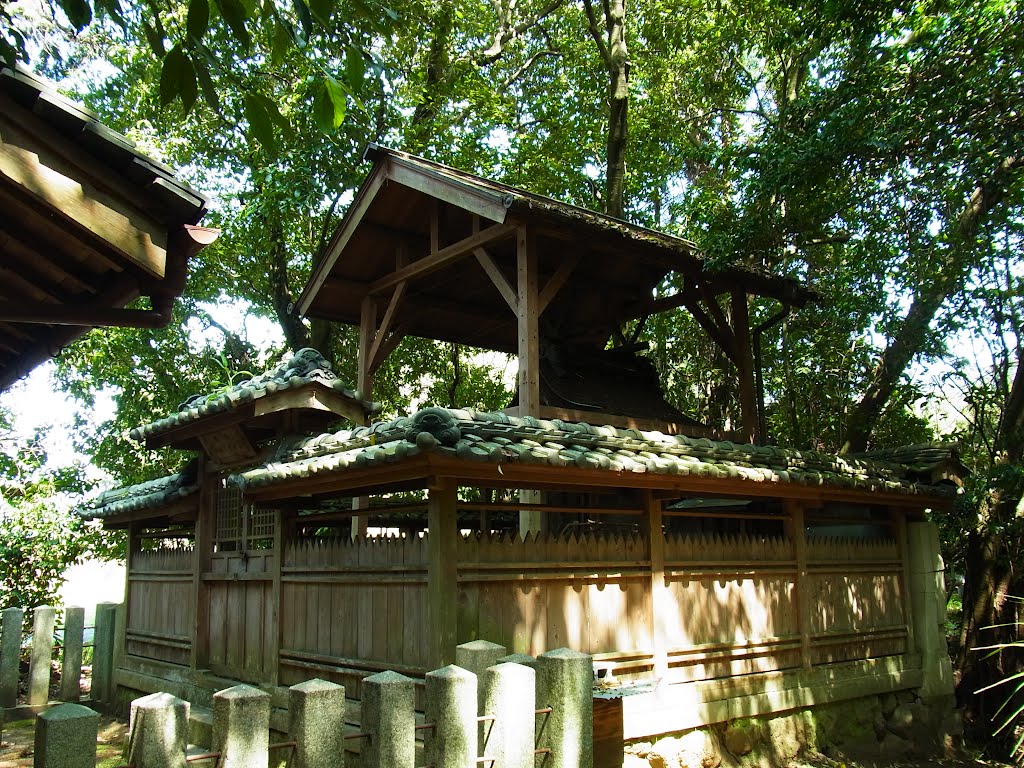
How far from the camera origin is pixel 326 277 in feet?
38.5

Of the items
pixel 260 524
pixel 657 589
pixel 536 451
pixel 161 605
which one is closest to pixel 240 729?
A: pixel 536 451

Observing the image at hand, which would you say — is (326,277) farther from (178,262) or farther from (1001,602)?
(1001,602)

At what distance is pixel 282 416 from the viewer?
355 inches

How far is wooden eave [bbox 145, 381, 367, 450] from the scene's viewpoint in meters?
8.59

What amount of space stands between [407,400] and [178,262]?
15710mm

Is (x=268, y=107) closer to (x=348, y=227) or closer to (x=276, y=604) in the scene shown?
(x=276, y=604)

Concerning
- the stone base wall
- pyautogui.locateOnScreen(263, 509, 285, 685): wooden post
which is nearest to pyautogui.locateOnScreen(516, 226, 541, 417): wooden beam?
pyautogui.locateOnScreen(263, 509, 285, 685): wooden post

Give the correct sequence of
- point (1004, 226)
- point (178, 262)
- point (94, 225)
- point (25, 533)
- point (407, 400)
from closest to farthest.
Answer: point (94, 225) < point (178, 262) < point (1004, 226) < point (25, 533) < point (407, 400)

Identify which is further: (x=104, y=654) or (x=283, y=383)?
(x=104, y=654)

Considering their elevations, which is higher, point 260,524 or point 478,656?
point 260,524

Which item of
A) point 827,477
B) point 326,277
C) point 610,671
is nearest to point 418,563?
point 610,671

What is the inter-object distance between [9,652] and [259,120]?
9.46 meters

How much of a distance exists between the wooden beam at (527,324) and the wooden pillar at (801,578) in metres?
3.28

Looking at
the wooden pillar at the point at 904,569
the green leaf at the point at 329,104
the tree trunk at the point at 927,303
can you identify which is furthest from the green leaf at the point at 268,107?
the wooden pillar at the point at 904,569
